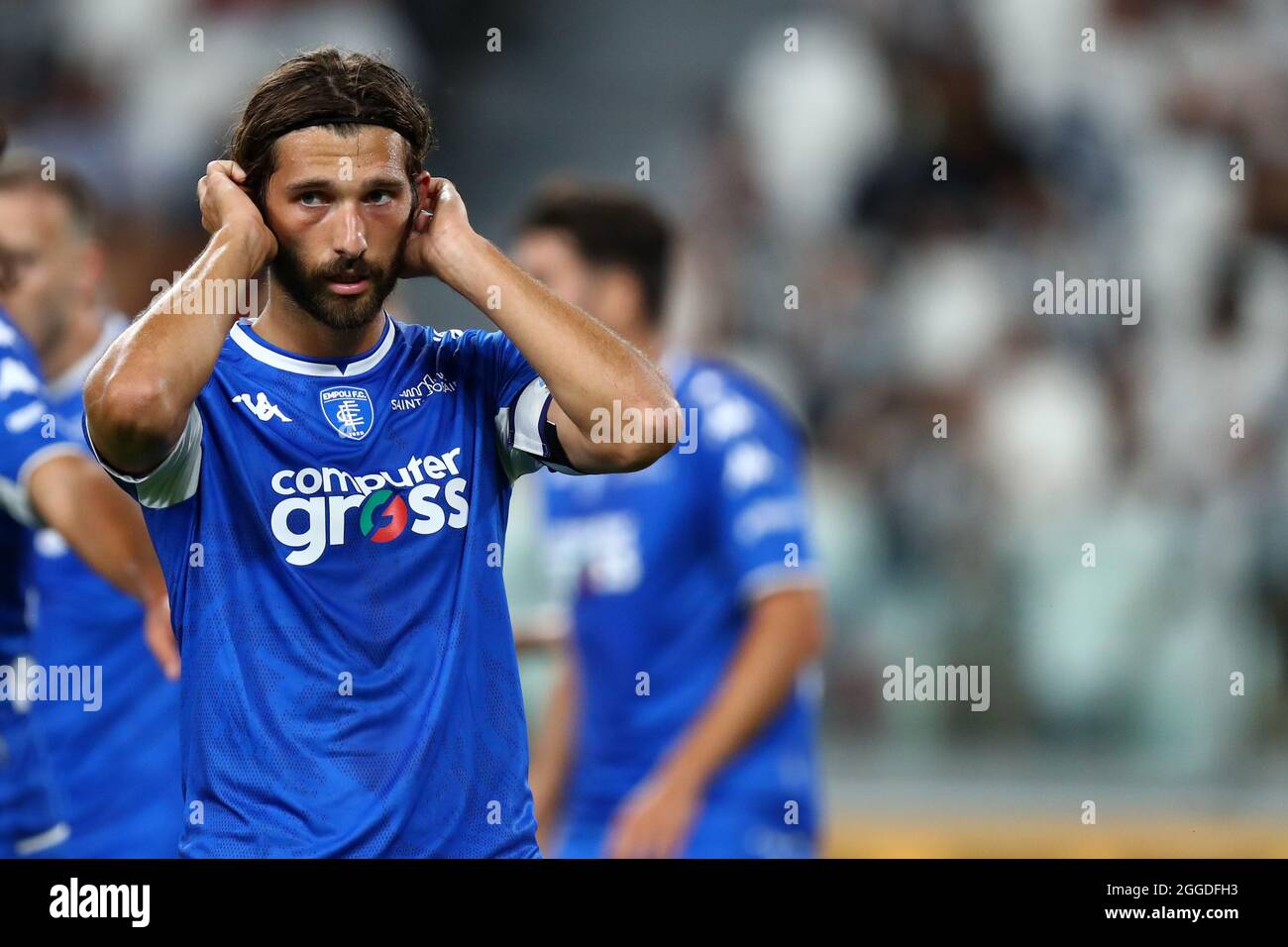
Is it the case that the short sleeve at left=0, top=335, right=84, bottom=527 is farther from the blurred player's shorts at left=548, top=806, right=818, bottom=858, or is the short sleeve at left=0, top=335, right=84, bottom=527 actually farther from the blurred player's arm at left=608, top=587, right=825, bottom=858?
the blurred player's shorts at left=548, top=806, right=818, bottom=858

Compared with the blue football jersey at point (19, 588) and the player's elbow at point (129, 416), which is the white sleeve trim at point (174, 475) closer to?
the player's elbow at point (129, 416)

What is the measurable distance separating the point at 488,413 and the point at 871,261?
803 cm

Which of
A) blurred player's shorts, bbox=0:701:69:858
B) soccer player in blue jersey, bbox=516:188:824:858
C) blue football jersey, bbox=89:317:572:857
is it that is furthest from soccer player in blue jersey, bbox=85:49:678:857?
soccer player in blue jersey, bbox=516:188:824:858

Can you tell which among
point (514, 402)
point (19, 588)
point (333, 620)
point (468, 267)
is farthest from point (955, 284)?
point (333, 620)

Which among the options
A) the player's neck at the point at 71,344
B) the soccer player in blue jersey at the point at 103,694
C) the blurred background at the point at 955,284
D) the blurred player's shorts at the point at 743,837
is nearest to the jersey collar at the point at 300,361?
the soccer player in blue jersey at the point at 103,694

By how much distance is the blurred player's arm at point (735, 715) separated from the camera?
538 cm

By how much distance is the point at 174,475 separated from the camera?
3043 mm

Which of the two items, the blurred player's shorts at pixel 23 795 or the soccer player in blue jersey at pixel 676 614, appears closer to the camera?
the blurred player's shorts at pixel 23 795

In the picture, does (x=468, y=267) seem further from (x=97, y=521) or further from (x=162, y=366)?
(x=97, y=521)

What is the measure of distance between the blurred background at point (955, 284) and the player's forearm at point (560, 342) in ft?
19.7

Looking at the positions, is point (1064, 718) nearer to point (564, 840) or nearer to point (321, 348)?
point (564, 840)

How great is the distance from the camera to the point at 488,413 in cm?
334

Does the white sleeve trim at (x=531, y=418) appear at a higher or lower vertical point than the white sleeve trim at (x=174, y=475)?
higher

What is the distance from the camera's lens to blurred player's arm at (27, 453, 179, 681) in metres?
4.27
